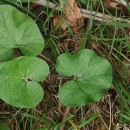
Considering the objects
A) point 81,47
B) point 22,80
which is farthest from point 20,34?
point 81,47

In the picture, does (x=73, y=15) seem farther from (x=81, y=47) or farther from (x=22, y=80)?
(x=22, y=80)

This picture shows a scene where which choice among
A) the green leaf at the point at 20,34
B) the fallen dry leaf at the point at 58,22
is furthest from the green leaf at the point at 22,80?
the fallen dry leaf at the point at 58,22

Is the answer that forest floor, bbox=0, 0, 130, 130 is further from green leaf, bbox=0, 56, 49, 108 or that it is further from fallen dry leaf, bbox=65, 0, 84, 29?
green leaf, bbox=0, 56, 49, 108

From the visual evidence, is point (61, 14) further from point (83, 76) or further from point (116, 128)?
point (116, 128)

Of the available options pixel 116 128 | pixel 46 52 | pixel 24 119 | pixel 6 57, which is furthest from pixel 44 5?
pixel 116 128

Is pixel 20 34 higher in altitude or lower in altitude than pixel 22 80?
higher

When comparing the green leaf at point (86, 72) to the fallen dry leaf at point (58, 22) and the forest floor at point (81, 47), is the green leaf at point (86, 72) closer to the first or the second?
the forest floor at point (81, 47)
